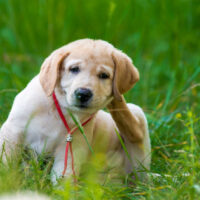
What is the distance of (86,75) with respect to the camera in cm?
363

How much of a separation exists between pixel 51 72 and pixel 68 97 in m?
0.25

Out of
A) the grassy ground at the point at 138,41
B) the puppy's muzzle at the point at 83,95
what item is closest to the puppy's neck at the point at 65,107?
the puppy's muzzle at the point at 83,95

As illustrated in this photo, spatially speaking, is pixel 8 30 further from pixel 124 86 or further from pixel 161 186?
pixel 161 186

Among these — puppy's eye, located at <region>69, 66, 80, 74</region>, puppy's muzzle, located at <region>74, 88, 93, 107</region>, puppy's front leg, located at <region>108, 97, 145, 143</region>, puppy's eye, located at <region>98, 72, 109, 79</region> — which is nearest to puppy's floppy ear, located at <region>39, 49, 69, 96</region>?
puppy's eye, located at <region>69, 66, 80, 74</region>

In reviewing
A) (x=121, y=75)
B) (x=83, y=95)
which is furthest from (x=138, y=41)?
(x=83, y=95)

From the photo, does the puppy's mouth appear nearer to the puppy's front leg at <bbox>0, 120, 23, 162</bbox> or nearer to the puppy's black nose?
the puppy's black nose

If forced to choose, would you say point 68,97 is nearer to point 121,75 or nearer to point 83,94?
point 83,94

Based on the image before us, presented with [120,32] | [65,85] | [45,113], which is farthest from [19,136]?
[120,32]

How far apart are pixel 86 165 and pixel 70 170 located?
0.23 m

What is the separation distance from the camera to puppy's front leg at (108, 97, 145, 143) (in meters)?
4.11

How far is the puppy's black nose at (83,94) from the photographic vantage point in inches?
138

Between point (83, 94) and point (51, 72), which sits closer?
point (83, 94)

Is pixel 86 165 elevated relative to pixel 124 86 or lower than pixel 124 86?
lower

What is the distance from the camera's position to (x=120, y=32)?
773 centimetres
